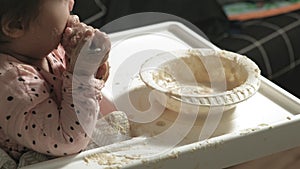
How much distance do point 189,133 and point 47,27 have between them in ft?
0.90

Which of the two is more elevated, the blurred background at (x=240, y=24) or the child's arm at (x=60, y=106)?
the child's arm at (x=60, y=106)

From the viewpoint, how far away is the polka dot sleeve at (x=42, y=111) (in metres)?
0.82

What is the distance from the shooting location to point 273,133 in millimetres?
953

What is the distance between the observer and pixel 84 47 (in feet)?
2.81

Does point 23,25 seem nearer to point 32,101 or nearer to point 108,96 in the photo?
point 32,101

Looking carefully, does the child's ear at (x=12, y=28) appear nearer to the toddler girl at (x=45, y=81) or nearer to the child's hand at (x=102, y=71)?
the toddler girl at (x=45, y=81)

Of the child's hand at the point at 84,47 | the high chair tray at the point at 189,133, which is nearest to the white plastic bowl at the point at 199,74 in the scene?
the high chair tray at the point at 189,133

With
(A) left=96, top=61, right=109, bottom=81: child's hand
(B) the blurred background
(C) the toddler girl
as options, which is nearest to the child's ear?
(C) the toddler girl

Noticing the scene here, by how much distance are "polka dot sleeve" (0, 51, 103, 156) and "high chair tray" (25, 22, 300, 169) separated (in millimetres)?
34

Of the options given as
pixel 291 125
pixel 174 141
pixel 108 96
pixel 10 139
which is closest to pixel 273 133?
pixel 291 125

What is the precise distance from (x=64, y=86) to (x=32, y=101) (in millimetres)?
53

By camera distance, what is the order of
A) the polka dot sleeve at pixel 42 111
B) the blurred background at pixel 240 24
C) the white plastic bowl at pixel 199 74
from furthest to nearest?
the blurred background at pixel 240 24, the white plastic bowl at pixel 199 74, the polka dot sleeve at pixel 42 111

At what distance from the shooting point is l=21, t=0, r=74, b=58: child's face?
→ 85 centimetres

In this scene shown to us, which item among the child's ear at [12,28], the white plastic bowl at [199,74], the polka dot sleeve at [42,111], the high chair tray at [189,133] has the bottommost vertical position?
the high chair tray at [189,133]
